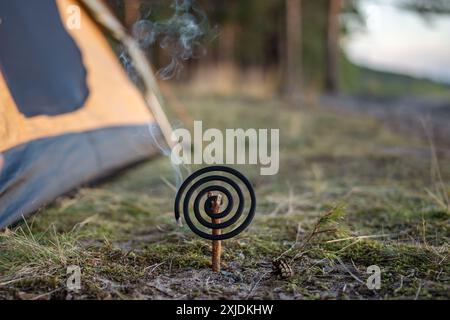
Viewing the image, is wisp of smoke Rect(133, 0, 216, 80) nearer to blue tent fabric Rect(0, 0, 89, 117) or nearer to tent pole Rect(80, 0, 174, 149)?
tent pole Rect(80, 0, 174, 149)

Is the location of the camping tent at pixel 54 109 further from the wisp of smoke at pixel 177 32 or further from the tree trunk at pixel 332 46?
the tree trunk at pixel 332 46

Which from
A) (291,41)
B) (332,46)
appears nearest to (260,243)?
(291,41)

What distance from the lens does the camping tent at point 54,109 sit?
2.71 metres

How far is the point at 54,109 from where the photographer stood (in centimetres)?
313

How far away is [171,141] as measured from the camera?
4434 mm

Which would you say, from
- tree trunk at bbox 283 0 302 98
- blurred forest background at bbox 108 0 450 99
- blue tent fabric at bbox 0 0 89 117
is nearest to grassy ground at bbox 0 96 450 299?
blue tent fabric at bbox 0 0 89 117

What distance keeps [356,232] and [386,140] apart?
13.2 feet

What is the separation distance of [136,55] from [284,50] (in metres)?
13.8

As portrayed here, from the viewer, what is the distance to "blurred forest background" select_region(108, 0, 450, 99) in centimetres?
1445

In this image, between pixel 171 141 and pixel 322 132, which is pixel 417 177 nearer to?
pixel 171 141

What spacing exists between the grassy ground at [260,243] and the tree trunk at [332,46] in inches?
458

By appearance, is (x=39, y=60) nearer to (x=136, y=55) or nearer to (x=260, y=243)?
(x=136, y=55)

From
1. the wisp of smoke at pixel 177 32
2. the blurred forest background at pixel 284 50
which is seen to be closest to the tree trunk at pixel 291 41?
the blurred forest background at pixel 284 50
